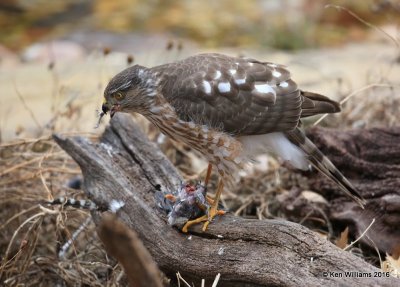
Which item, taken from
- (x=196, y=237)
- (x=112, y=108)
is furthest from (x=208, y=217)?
(x=112, y=108)

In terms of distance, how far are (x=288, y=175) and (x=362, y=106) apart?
1.25 metres

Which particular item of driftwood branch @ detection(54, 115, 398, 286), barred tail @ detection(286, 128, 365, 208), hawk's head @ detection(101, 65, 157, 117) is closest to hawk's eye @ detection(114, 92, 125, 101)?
hawk's head @ detection(101, 65, 157, 117)

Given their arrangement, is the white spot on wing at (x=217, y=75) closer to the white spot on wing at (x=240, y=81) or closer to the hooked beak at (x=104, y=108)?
the white spot on wing at (x=240, y=81)

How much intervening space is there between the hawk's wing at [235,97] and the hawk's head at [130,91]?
0.36 feet

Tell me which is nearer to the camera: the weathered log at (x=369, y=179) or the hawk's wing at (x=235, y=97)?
the hawk's wing at (x=235, y=97)

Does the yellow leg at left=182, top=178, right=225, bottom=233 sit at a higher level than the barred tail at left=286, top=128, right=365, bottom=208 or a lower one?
lower

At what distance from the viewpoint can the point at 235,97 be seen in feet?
12.7

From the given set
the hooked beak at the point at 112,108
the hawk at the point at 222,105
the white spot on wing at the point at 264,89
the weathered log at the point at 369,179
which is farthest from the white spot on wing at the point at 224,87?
the weathered log at the point at 369,179

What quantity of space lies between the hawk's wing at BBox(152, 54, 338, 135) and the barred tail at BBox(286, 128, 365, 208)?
153 millimetres

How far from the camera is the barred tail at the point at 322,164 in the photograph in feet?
13.1

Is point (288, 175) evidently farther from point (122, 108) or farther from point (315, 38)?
point (315, 38)

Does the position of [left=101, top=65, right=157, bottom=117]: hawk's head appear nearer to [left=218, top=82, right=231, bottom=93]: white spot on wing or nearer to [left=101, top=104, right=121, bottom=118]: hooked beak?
[left=101, top=104, right=121, bottom=118]: hooked beak

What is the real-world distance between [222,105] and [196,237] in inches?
31.6

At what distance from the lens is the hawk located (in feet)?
12.6
